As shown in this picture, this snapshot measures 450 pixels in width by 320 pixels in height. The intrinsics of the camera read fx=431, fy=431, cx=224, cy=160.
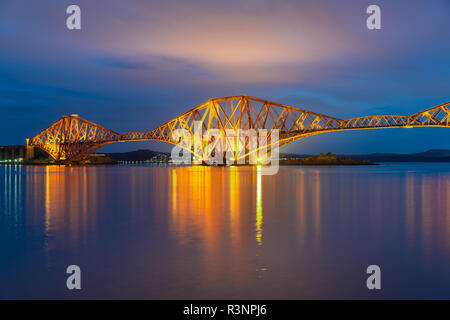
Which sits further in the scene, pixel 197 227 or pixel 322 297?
pixel 197 227

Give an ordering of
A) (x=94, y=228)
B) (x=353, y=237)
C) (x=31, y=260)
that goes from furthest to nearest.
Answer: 1. (x=94, y=228)
2. (x=353, y=237)
3. (x=31, y=260)

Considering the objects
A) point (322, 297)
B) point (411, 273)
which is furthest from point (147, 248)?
point (411, 273)

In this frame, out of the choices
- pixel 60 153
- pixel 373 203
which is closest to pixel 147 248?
pixel 373 203

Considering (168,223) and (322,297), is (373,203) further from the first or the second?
(322,297)

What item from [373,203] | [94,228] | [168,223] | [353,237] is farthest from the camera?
[373,203]

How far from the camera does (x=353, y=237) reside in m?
11.4

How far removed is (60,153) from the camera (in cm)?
11656

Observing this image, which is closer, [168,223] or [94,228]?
[94,228]

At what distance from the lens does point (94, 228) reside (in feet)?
42.4
